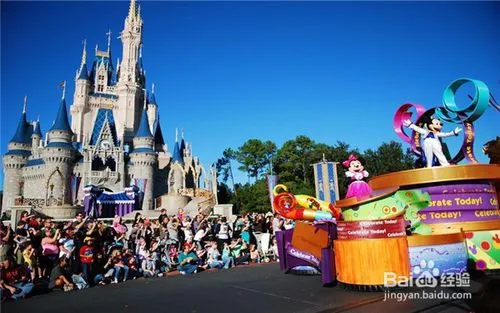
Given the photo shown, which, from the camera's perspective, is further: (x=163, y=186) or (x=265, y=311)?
(x=163, y=186)

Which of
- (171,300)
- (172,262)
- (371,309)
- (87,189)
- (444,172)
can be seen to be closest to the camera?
(371,309)

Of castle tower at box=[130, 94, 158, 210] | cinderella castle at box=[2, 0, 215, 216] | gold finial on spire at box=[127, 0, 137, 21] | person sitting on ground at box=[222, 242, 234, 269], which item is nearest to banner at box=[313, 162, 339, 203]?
person sitting on ground at box=[222, 242, 234, 269]

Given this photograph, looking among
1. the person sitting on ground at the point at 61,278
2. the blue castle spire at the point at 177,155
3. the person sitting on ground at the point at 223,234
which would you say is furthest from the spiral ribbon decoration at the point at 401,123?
the blue castle spire at the point at 177,155

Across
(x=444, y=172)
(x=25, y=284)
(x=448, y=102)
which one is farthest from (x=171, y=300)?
(x=448, y=102)

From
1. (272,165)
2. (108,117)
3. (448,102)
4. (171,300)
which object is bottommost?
(171,300)

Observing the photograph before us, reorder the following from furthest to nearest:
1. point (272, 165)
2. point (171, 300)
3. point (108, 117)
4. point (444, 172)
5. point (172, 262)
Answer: point (108, 117), point (272, 165), point (172, 262), point (444, 172), point (171, 300)

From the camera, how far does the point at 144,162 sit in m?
50.1

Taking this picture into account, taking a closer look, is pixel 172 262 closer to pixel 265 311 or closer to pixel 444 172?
pixel 265 311

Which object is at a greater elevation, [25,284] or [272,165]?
[272,165]

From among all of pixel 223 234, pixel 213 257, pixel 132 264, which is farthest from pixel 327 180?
pixel 132 264

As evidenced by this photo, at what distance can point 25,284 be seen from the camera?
703 cm

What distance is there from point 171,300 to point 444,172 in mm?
6156

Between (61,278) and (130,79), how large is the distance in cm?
5616

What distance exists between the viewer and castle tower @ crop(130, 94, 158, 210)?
48.1 metres
